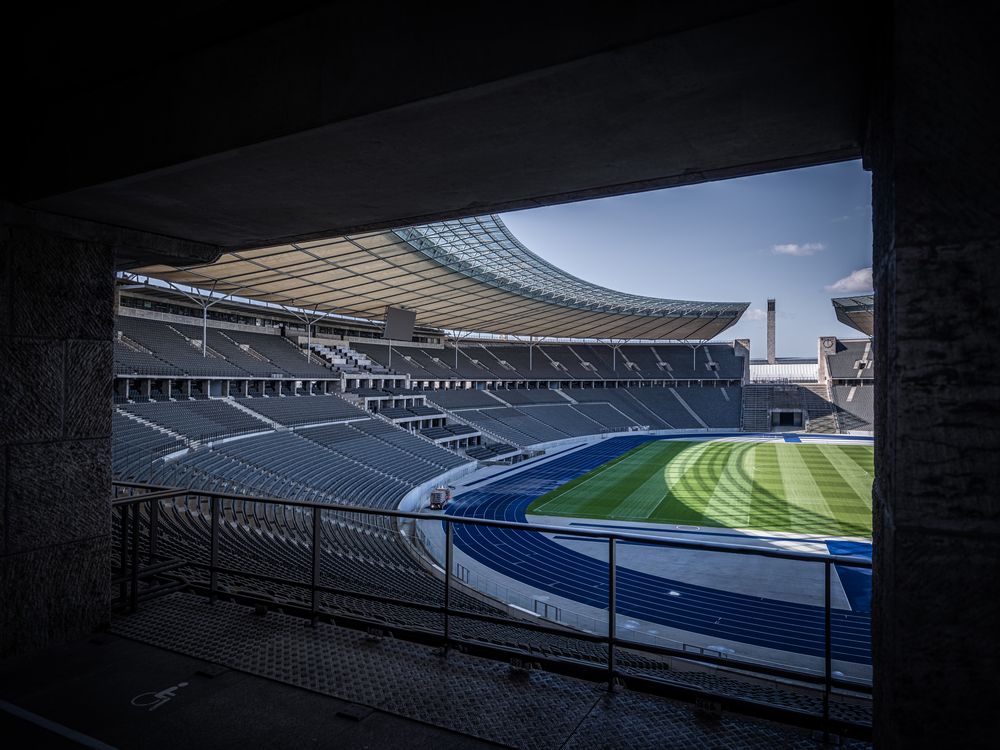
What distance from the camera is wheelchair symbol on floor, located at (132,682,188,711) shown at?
368cm

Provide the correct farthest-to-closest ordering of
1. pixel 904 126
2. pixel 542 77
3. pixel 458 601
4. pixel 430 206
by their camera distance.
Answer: pixel 458 601, pixel 430 206, pixel 542 77, pixel 904 126

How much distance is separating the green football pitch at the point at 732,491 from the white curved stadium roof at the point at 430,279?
12829mm

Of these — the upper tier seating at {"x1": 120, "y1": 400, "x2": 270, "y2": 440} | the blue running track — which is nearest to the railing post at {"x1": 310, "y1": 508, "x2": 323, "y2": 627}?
the blue running track

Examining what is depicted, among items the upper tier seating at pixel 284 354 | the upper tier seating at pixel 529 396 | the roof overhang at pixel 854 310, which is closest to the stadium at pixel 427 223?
the upper tier seating at pixel 284 354

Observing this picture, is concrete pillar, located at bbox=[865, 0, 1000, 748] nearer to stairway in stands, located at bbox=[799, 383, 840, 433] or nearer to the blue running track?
the blue running track

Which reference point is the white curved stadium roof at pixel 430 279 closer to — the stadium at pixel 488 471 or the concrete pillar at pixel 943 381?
the stadium at pixel 488 471

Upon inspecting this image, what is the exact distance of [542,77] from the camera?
255 cm

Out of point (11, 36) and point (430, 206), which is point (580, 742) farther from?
point (11, 36)

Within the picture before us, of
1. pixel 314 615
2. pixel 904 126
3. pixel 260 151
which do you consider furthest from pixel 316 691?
pixel 904 126

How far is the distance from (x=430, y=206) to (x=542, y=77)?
6.63 feet

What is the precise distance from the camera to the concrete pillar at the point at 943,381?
71.5 inches

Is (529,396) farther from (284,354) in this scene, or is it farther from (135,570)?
(135,570)

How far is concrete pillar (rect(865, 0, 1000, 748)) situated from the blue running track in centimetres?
922

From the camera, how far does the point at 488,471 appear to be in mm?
36000
